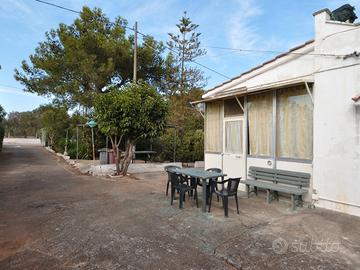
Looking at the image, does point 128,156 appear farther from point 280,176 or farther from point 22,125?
point 22,125

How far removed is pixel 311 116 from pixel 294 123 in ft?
1.52

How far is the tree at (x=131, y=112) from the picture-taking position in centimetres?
1002

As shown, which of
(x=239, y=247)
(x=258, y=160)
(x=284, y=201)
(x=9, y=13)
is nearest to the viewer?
(x=239, y=247)

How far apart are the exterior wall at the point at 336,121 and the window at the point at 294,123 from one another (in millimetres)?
248

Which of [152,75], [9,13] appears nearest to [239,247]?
[9,13]

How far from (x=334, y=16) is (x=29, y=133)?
7322 cm

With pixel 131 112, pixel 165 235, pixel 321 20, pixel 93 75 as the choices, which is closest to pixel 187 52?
pixel 93 75

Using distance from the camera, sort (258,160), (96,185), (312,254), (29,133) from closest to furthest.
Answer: (312,254)
(258,160)
(96,185)
(29,133)

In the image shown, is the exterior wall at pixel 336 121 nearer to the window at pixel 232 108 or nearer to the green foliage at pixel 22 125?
the window at pixel 232 108

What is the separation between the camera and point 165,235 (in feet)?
14.5

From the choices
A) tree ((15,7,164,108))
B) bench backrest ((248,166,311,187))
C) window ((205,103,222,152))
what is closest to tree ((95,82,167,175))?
window ((205,103,222,152))

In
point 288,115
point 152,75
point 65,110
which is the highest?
point 152,75

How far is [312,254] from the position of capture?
3697 mm

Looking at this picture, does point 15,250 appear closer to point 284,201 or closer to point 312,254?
point 312,254
